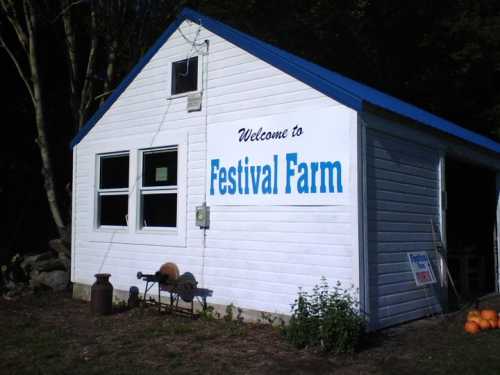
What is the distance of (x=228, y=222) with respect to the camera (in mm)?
9047

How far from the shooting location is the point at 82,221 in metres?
11.9

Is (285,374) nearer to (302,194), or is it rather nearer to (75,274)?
(302,194)

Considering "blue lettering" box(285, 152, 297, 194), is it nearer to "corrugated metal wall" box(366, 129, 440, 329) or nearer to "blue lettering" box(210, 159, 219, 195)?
"corrugated metal wall" box(366, 129, 440, 329)

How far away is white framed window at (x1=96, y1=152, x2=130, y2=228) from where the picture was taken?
11.3 metres

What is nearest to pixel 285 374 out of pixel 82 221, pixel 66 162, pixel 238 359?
pixel 238 359

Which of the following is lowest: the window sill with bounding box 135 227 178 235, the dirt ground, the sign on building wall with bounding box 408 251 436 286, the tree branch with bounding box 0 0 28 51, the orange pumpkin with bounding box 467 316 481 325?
the dirt ground

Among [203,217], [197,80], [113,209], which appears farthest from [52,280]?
[197,80]

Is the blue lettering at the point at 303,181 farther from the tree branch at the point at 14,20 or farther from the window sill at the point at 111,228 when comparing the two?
the tree branch at the point at 14,20

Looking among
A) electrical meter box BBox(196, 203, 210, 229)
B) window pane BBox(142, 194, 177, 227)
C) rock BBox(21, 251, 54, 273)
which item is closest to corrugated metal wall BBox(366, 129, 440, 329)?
electrical meter box BBox(196, 203, 210, 229)

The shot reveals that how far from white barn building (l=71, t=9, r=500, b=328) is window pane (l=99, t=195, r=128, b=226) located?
3 centimetres

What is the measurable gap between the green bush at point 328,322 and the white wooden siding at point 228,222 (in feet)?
0.94

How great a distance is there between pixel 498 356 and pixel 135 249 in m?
6.42

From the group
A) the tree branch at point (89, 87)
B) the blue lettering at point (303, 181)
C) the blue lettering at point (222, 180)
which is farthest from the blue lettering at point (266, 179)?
the tree branch at point (89, 87)

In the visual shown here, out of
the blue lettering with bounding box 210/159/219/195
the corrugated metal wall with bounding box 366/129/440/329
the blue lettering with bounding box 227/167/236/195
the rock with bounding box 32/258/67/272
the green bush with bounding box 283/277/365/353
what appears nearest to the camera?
the green bush with bounding box 283/277/365/353
